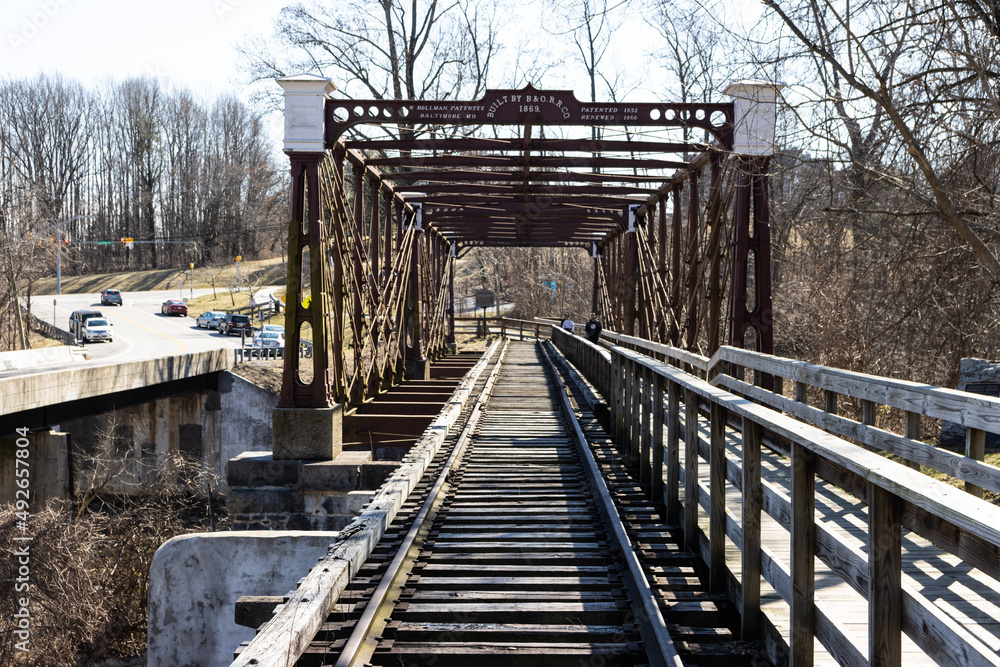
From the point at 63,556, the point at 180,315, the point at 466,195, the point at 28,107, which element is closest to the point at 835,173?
the point at 466,195

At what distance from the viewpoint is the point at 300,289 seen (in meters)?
11.0

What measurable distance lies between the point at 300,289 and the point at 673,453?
21.7 feet

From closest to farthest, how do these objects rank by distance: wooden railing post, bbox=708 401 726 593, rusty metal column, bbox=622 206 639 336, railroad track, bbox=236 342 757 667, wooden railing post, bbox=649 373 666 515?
railroad track, bbox=236 342 757 667
wooden railing post, bbox=708 401 726 593
wooden railing post, bbox=649 373 666 515
rusty metal column, bbox=622 206 639 336

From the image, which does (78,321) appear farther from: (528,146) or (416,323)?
(528,146)

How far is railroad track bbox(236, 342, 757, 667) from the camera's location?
13.3 feet

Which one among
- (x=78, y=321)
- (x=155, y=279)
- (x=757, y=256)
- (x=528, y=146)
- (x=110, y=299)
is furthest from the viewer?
(x=155, y=279)

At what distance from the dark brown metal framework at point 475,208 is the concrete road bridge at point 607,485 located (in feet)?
0.17

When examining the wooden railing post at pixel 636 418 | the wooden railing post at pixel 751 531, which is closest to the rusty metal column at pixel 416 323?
the wooden railing post at pixel 636 418

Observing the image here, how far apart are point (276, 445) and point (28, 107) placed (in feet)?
278

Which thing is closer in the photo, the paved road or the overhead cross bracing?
the overhead cross bracing

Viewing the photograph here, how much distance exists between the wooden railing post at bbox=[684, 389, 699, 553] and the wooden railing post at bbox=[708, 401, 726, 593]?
1.76 ft

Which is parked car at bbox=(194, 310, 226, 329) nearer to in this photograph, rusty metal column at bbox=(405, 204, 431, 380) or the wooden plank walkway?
rusty metal column at bbox=(405, 204, 431, 380)

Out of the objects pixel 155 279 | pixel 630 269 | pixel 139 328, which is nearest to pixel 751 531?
pixel 630 269

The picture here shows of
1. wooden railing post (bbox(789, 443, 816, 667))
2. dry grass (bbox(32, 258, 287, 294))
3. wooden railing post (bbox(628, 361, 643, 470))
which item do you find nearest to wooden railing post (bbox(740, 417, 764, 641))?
wooden railing post (bbox(789, 443, 816, 667))
